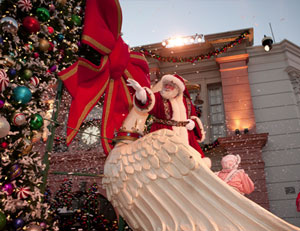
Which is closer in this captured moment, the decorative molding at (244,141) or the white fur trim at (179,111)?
the white fur trim at (179,111)

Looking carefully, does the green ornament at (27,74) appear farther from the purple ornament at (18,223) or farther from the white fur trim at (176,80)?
the white fur trim at (176,80)

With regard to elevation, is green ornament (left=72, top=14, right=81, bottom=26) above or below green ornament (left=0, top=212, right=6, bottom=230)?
above

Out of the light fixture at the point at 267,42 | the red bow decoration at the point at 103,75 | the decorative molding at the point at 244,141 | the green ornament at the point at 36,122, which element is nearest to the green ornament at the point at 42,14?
the red bow decoration at the point at 103,75

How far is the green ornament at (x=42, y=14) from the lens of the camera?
7.71ft

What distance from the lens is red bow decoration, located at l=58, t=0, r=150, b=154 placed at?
7.58ft

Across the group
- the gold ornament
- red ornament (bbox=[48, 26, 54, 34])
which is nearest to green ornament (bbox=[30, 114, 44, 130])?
the gold ornament

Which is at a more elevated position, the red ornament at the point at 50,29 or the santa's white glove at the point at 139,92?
the red ornament at the point at 50,29

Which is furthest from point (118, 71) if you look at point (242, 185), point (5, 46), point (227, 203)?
point (242, 185)

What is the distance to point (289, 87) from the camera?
22.2ft

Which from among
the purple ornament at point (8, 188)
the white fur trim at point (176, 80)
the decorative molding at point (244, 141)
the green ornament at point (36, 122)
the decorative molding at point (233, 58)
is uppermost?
the decorative molding at point (233, 58)

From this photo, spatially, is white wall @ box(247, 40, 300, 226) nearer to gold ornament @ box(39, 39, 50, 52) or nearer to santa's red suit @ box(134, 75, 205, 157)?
santa's red suit @ box(134, 75, 205, 157)

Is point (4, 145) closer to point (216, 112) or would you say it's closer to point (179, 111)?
point (179, 111)

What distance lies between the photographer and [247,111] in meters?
6.60

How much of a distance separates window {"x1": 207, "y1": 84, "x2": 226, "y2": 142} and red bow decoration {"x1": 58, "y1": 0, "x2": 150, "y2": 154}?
189 inches
